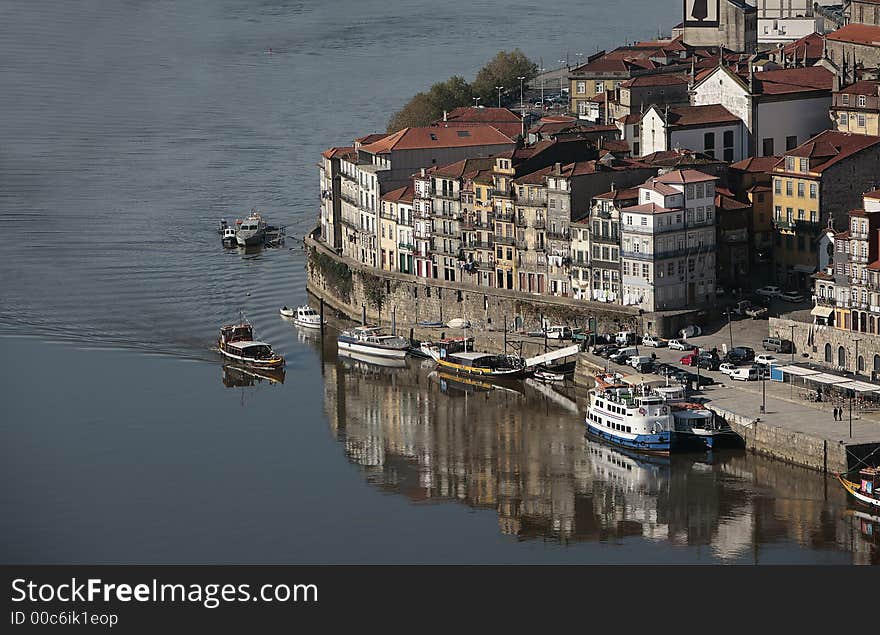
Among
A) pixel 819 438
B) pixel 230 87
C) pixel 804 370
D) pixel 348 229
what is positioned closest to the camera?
pixel 819 438

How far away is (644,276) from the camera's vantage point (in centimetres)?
4522

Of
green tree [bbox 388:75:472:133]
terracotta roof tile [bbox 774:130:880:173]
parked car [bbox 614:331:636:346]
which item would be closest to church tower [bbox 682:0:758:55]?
green tree [bbox 388:75:472:133]

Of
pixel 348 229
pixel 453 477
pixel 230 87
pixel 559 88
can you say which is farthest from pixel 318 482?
pixel 230 87

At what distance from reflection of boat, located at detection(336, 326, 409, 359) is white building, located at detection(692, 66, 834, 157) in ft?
32.2

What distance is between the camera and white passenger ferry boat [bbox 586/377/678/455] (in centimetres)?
3922

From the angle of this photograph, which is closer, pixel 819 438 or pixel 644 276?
pixel 819 438

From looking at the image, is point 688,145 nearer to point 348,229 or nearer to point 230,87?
point 348,229

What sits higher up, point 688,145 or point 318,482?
point 688,145

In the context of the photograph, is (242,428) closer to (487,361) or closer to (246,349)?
(246,349)

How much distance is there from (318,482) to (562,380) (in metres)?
7.72

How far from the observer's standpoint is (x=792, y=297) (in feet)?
151

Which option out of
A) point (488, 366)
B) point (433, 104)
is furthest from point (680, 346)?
point (433, 104)

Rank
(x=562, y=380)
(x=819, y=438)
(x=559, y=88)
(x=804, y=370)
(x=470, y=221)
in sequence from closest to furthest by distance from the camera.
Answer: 1. (x=819, y=438)
2. (x=804, y=370)
3. (x=562, y=380)
4. (x=470, y=221)
5. (x=559, y=88)

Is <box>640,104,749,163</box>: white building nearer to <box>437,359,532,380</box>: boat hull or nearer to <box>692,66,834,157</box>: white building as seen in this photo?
<box>692,66,834,157</box>: white building
